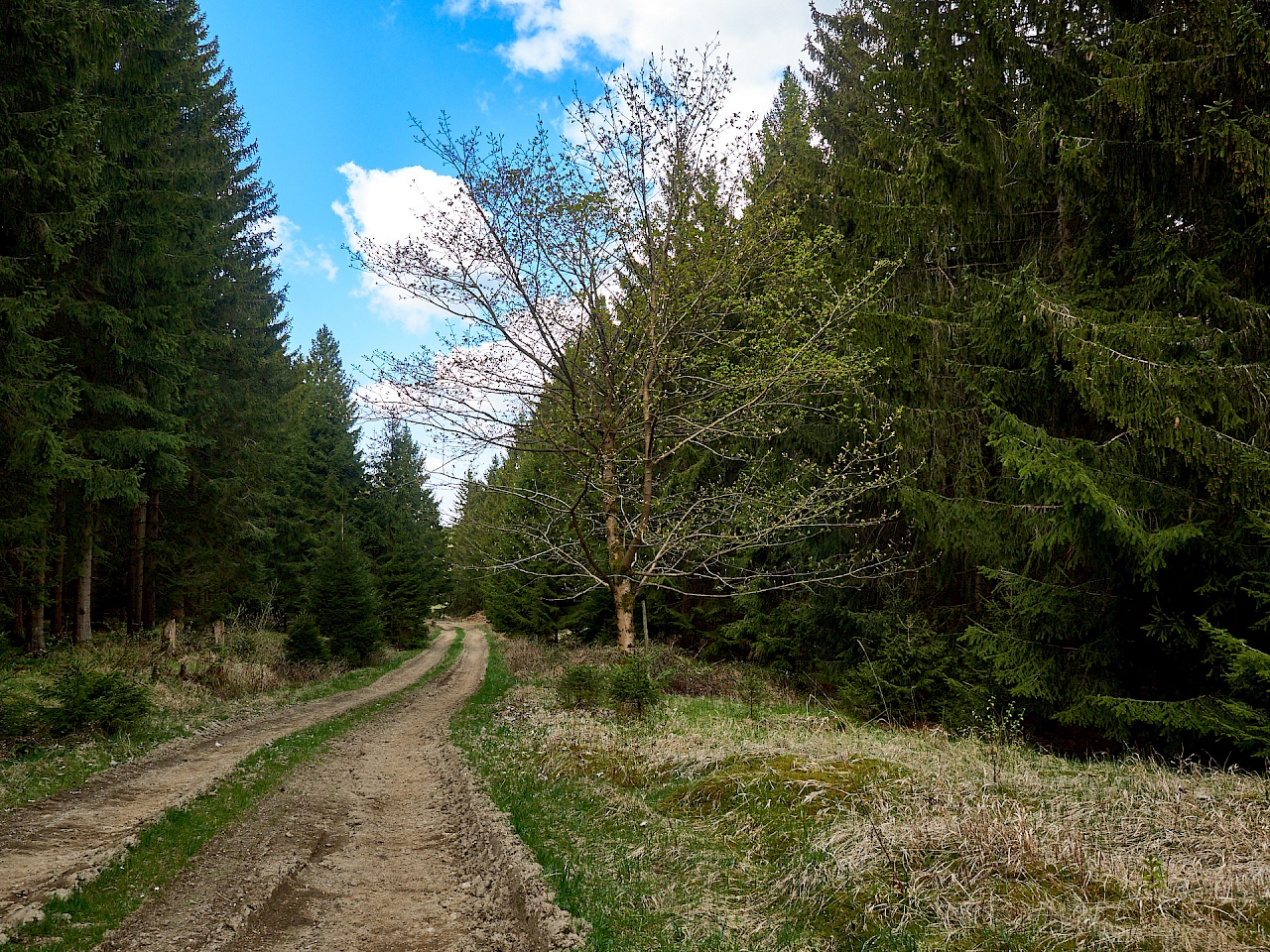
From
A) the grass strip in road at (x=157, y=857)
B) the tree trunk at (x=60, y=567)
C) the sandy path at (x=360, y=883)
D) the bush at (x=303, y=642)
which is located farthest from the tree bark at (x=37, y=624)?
the sandy path at (x=360, y=883)

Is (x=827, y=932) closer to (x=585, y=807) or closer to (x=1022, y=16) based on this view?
(x=585, y=807)

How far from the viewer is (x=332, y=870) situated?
604 cm

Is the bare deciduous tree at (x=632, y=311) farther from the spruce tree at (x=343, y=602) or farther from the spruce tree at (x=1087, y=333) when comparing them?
the spruce tree at (x=343, y=602)

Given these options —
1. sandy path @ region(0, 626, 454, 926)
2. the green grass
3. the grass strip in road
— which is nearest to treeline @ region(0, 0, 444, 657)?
the green grass

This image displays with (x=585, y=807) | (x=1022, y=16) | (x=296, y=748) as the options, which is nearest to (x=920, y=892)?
(x=585, y=807)

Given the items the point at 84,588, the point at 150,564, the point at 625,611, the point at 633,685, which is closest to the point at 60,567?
the point at 84,588

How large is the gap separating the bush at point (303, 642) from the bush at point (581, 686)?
12.6 meters

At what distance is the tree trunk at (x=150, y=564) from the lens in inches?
832

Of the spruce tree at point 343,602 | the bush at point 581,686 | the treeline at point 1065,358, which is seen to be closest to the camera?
the treeline at point 1065,358

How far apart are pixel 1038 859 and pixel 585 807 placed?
426cm

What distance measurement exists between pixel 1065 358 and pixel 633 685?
7.89 meters

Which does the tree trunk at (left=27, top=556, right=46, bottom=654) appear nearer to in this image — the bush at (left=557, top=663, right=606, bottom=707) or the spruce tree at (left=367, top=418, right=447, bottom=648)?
the bush at (left=557, top=663, right=606, bottom=707)

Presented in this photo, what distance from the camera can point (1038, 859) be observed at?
3896 millimetres

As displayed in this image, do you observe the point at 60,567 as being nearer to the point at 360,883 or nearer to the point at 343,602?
the point at 343,602
